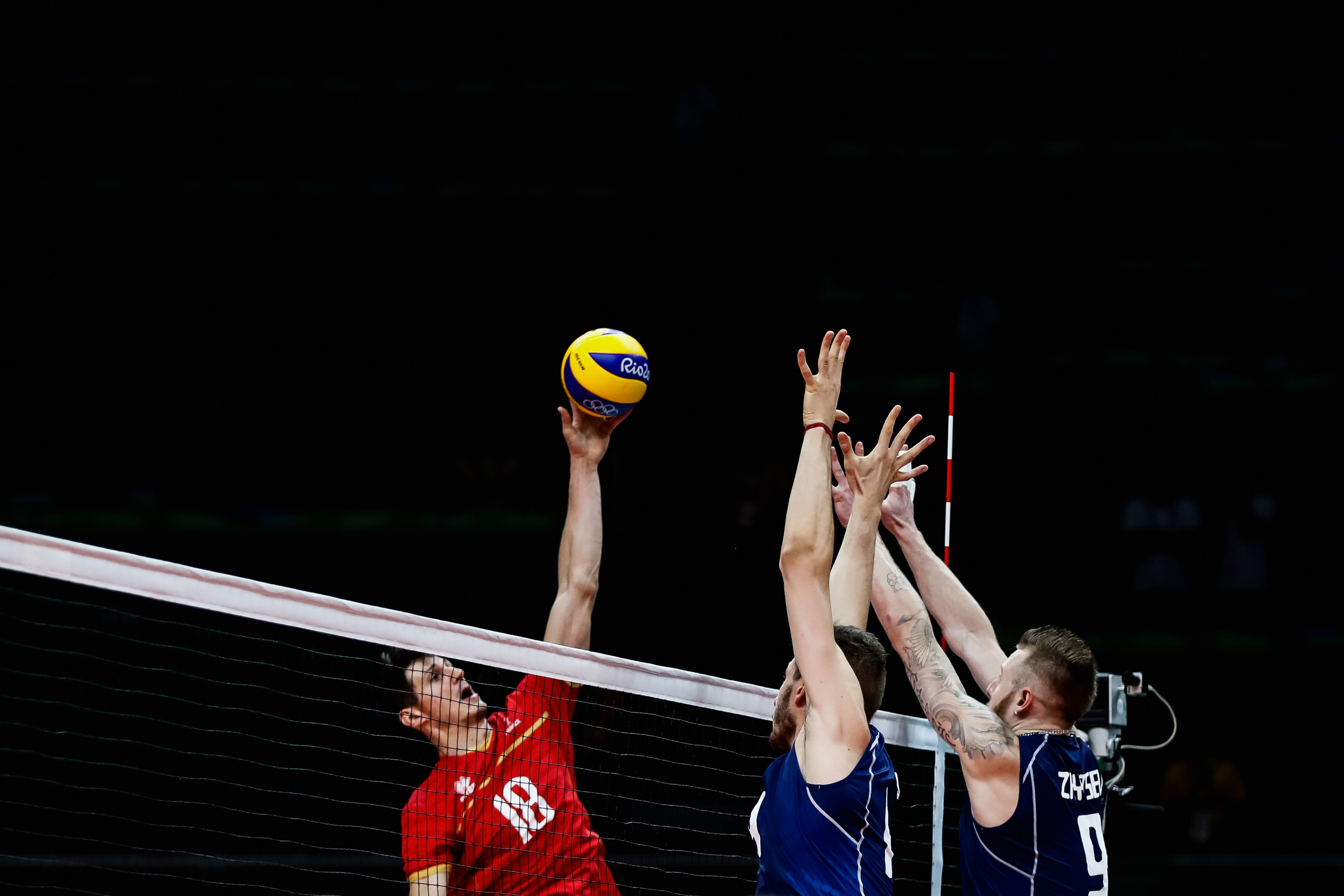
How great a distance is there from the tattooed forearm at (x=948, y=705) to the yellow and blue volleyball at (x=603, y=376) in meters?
1.61

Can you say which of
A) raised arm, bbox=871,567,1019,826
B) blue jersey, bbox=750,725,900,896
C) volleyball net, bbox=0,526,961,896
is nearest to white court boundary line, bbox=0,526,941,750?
raised arm, bbox=871,567,1019,826

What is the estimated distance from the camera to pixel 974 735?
370cm

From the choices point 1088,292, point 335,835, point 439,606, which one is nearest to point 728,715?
point 439,606

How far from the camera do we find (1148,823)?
9438 mm

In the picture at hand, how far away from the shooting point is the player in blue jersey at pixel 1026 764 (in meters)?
3.73

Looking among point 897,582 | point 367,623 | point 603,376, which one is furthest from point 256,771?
point 897,582

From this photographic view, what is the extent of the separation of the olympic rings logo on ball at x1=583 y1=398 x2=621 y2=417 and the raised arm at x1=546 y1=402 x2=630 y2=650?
0.05 m

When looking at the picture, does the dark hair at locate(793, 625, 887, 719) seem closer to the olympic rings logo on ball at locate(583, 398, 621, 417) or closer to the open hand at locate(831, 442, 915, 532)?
the open hand at locate(831, 442, 915, 532)

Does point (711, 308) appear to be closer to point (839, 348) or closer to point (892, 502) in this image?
point (892, 502)

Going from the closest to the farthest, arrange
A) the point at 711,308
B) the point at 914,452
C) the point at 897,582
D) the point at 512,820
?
1. the point at 914,452
2. the point at 897,582
3. the point at 512,820
4. the point at 711,308

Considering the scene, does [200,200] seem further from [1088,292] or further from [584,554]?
[1088,292]

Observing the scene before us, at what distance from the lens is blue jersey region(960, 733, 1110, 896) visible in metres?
3.77

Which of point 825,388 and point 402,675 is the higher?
point 825,388

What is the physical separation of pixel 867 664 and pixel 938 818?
1.35m
